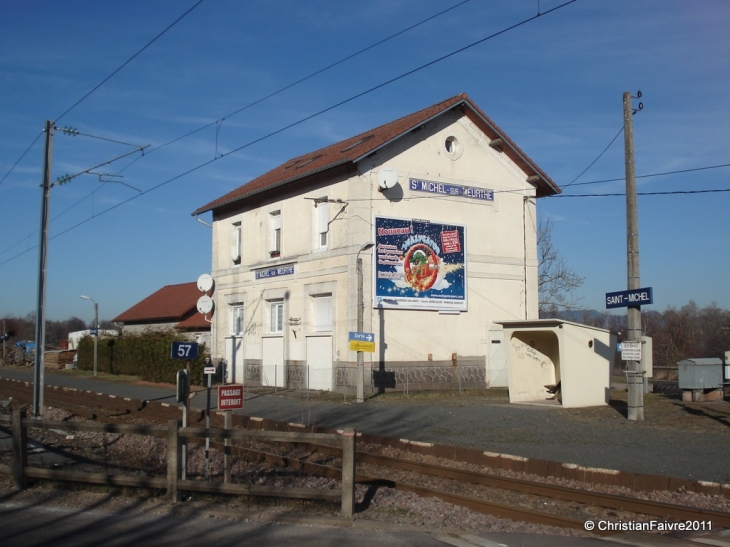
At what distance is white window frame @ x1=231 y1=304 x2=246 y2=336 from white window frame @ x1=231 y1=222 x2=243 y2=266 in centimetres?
200

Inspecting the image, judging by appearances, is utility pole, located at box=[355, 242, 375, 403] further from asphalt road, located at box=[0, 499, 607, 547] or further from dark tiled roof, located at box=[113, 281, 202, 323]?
dark tiled roof, located at box=[113, 281, 202, 323]

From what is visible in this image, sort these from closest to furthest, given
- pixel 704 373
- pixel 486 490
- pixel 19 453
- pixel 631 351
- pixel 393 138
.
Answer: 1. pixel 19 453
2. pixel 486 490
3. pixel 631 351
4. pixel 704 373
5. pixel 393 138

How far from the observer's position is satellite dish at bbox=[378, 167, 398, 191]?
25703 millimetres

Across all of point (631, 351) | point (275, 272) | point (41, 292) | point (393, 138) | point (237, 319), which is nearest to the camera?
point (631, 351)

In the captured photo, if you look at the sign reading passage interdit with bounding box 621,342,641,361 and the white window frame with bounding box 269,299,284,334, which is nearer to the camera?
the sign reading passage interdit with bounding box 621,342,641,361

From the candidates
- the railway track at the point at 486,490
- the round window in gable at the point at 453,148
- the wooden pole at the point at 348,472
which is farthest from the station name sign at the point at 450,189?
the wooden pole at the point at 348,472

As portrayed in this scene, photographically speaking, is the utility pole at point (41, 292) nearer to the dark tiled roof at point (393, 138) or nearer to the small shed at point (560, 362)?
the dark tiled roof at point (393, 138)

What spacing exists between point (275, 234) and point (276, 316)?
11.3 feet

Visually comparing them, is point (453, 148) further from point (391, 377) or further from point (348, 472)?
point (348, 472)

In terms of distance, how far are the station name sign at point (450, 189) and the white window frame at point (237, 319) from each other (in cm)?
1070

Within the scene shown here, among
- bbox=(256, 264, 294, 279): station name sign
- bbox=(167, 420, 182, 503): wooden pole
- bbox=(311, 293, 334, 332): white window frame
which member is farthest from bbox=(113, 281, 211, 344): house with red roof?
bbox=(167, 420, 182, 503): wooden pole

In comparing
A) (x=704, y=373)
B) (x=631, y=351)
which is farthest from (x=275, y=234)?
(x=704, y=373)

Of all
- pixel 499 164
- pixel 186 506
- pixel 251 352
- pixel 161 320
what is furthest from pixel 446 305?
pixel 161 320

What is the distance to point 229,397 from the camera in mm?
10875
